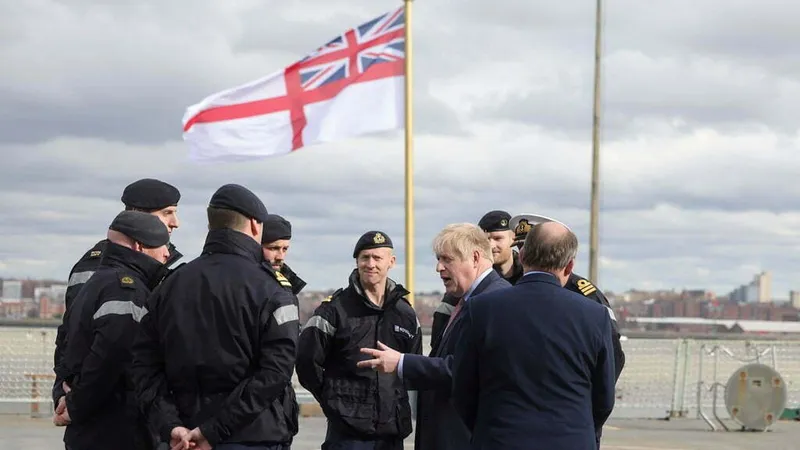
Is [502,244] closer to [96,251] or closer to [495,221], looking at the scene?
[495,221]

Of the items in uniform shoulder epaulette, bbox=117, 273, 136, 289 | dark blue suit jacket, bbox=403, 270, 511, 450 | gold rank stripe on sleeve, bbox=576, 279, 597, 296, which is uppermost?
uniform shoulder epaulette, bbox=117, 273, 136, 289

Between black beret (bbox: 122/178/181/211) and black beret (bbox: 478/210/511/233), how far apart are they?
195 cm

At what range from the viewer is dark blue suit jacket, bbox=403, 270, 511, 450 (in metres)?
6.69

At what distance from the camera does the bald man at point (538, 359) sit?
582 cm

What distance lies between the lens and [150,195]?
737cm

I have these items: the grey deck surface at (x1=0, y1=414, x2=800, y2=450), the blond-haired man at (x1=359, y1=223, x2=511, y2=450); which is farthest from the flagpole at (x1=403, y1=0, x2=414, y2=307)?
the blond-haired man at (x1=359, y1=223, x2=511, y2=450)

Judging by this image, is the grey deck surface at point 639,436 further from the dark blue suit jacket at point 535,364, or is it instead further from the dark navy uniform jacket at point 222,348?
the dark blue suit jacket at point 535,364

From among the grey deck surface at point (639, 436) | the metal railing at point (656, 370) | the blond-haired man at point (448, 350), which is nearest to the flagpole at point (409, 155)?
the grey deck surface at point (639, 436)

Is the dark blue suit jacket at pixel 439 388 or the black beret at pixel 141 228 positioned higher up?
the black beret at pixel 141 228

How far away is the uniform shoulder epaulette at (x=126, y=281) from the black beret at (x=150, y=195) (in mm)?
687

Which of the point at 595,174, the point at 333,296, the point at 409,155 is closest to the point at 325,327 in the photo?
the point at 333,296

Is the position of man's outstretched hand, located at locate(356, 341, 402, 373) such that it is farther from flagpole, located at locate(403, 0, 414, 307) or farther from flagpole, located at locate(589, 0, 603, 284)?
flagpole, located at locate(589, 0, 603, 284)

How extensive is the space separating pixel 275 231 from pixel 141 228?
2116 mm

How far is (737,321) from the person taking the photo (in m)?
132
